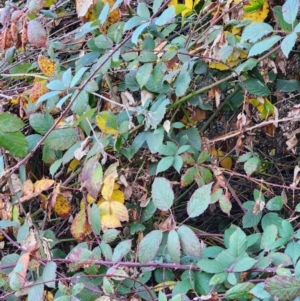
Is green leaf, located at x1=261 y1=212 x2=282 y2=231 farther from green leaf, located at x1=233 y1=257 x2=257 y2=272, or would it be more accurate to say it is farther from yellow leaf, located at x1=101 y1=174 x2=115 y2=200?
yellow leaf, located at x1=101 y1=174 x2=115 y2=200

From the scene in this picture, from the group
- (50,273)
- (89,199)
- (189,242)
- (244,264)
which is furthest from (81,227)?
(244,264)

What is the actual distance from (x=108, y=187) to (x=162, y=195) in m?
0.14

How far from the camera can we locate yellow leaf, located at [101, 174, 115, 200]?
97 cm

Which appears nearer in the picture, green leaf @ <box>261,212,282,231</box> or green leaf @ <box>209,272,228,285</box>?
green leaf @ <box>209,272,228,285</box>

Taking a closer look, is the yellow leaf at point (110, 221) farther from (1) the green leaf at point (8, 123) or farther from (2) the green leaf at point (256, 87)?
(2) the green leaf at point (256, 87)

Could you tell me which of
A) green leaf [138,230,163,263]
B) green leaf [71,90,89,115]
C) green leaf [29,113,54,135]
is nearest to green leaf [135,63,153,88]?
green leaf [71,90,89,115]

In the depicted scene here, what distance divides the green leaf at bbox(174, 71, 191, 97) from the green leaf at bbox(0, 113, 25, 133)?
33cm

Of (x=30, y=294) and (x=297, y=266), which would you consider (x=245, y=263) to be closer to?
(x=297, y=266)

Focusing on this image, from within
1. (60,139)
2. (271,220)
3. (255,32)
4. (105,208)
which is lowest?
(271,220)

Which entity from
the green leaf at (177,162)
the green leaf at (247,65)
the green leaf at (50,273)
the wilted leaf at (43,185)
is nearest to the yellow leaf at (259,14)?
the green leaf at (247,65)

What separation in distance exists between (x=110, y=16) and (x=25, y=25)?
0.64ft

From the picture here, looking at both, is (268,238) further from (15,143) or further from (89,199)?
(15,143)

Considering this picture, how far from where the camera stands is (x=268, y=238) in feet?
2.75

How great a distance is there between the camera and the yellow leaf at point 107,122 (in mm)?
962
